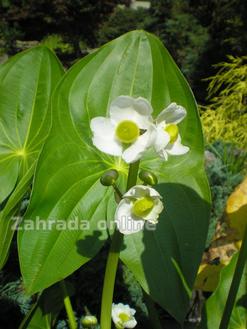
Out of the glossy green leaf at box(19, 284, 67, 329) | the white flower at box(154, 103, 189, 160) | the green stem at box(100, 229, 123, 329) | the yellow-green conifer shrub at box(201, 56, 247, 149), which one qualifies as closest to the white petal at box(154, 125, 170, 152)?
the white flower at box(154, 103, 189, 160)

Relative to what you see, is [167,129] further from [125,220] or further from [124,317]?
[124,317]

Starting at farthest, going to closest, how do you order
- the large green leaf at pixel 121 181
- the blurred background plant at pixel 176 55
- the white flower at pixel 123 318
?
the blurred background plant at pixel 176 55, the white flower at pixel 123 318, the large green leaf at pixel 121 181

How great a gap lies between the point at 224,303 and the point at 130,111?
458mm

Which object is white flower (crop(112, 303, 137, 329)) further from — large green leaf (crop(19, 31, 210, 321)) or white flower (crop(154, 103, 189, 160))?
white flower (crop(154, 103, 189, 160))

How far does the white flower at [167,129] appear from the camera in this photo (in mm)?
537

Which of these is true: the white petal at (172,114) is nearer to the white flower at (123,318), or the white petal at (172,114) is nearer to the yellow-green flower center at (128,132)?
the yellow-green flower center at (128,132)

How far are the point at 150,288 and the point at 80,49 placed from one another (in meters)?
7.35

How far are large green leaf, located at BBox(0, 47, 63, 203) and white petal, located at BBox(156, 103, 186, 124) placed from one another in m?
0.32

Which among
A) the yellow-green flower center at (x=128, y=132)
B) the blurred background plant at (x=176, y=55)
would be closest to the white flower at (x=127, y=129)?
the yellow-green flower center at (x=128, y=132)

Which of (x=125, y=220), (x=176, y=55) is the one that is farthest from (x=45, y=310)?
(x=176, y=55)

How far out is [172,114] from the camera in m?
0.55

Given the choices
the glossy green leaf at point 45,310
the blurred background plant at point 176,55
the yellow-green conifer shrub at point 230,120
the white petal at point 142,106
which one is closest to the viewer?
the white petal at point 142,106

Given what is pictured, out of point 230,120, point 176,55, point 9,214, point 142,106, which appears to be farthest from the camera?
point 176,55

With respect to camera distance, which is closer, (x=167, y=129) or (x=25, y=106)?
A: (x=167, y=129)
